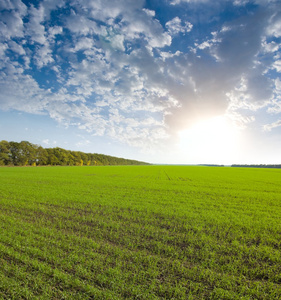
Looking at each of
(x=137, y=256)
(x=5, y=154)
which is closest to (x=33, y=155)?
(x=5, y=154)

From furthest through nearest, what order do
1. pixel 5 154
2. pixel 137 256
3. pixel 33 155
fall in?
pixel 33 155, pixel 5 154, pixel 137 256

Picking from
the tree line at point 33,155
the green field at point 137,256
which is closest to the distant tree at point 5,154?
the tree line at point 33,155

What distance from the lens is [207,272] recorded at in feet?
15.6

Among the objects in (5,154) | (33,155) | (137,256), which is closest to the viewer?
(137,256)

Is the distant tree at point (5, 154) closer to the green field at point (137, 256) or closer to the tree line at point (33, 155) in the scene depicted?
the tree line at point (33, 155)

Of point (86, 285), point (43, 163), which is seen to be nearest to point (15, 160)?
point (43, 163)

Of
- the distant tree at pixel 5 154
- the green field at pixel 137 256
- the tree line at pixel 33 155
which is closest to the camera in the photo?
the green field at pixel 137 256

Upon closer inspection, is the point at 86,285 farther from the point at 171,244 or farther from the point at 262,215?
the point at 262,215

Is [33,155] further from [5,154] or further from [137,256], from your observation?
[137,256]

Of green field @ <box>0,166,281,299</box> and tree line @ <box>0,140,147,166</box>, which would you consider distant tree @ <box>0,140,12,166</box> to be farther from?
green field @ <box>0,166,281,299</box>

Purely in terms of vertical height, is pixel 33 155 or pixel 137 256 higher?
pixel 33 155

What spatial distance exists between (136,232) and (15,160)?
354ft

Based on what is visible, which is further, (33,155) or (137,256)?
(33,155)

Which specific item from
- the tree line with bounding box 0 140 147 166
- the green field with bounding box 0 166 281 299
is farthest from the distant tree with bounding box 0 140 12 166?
the green field with bounding box 0 166 281 299
